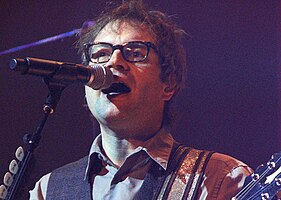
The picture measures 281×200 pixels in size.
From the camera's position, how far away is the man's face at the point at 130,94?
5.22 feet

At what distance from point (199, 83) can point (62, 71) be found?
3.75 ft

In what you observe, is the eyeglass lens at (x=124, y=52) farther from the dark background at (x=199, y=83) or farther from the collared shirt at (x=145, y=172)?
the dark background at (x=199, y=83)

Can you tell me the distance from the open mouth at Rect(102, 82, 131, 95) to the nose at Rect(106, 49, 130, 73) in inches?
1.8

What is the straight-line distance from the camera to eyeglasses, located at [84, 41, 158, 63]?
1.65 meters

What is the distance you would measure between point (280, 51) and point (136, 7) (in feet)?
1.97

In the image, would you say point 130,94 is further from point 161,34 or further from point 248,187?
point 248,187

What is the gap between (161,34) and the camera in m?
1.81

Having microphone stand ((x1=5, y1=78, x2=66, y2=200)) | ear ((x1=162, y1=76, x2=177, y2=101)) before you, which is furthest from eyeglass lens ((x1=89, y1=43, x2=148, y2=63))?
microphone stand ((x1=5, y1=78, x2=66, y2=200))

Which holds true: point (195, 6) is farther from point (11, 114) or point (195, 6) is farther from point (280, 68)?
point (11, 114)

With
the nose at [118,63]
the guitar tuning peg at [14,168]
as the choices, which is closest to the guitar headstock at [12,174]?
the guitar tuning peg at [14,168]

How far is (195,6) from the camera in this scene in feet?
7.56

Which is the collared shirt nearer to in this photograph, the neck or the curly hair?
the neck

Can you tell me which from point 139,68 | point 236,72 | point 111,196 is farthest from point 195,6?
point 111,196

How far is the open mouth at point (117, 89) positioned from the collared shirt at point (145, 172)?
19 centimetres
